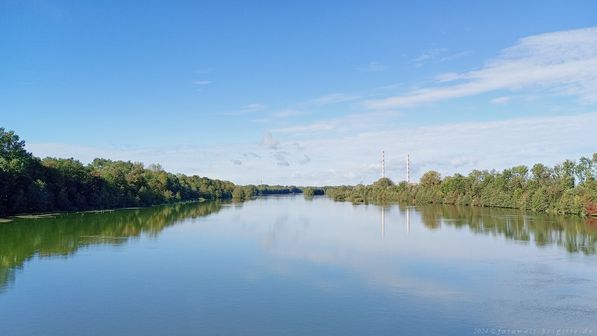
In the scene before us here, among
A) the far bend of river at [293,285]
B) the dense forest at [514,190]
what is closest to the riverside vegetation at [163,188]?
the dense forest at [514,190]

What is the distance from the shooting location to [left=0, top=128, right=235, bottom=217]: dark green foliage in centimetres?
4425

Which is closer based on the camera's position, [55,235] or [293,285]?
[293,285]

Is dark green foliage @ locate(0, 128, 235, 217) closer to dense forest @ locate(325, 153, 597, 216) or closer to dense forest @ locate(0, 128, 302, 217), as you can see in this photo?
dense forest @ locate(0, 128, 302, 217)

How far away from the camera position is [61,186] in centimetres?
5284

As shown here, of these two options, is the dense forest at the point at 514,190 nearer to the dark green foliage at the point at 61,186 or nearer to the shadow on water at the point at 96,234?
the shadow on water at the point at 96,234

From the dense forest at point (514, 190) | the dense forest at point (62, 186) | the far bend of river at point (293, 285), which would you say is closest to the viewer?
the far bend of river at point (293, 285)

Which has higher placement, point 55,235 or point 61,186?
point 61,186

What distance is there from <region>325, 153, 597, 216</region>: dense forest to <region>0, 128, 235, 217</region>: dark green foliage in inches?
1776

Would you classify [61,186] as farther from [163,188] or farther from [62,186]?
[163,188]


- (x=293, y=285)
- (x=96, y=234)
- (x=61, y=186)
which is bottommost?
(x=293, y=285)

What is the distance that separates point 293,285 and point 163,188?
240 feet

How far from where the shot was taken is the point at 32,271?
19.5 metres

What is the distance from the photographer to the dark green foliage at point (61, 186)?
4425 cm

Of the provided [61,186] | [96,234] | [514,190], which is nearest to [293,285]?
[96,234]
